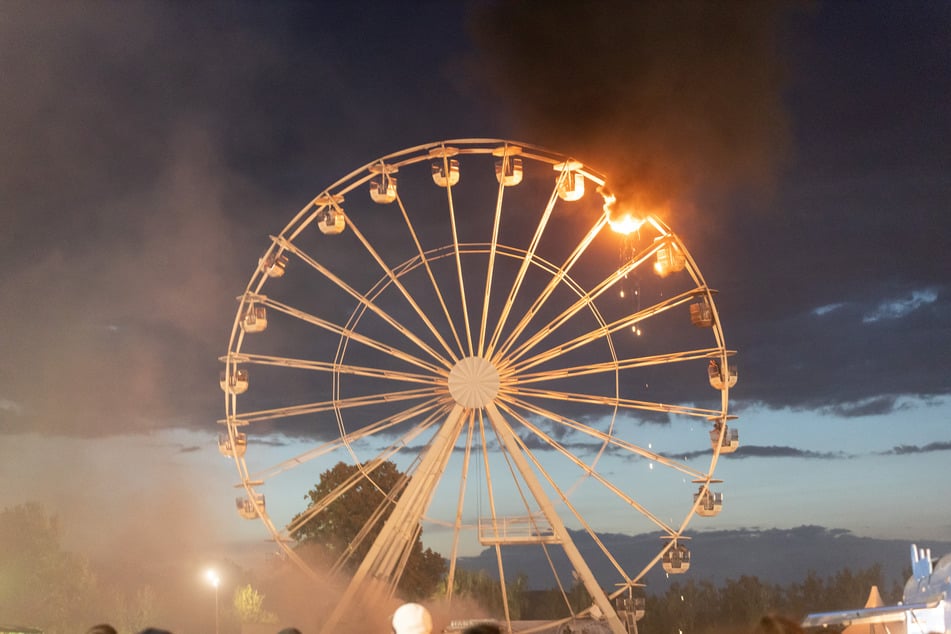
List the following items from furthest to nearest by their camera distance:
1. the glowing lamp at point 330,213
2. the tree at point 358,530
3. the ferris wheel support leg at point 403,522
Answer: the tree at point 358,530, the glowing lamp at point 330,213, the ferris wheel support leg at point 403,522

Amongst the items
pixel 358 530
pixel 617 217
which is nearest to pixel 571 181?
pixel 617 217

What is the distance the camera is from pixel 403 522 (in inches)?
1008

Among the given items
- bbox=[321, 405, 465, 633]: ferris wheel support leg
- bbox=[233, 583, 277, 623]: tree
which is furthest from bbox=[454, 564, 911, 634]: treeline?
bbox=[321, 405, 465, 633]: ferris wheel support leg

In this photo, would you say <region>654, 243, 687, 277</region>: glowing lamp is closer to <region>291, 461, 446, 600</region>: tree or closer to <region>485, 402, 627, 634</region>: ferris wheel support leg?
<region>485, 402, 627, 634</region>: ferris wheel support leg

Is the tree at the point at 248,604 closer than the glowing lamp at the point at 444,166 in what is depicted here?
No

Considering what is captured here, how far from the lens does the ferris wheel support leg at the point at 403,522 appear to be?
82.3 ft

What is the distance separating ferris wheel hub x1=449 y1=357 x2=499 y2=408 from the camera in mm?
24625

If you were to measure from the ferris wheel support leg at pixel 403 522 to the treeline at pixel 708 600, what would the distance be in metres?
44.5

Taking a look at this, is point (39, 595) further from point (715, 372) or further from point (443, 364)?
point (715, 372)

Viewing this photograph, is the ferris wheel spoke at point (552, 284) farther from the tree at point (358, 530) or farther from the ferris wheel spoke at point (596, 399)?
the tree at point (358, 530)

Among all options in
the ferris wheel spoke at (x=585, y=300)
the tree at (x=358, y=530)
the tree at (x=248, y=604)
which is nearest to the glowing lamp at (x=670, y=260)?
the ferris wheel spoke at (x=585, y=300)

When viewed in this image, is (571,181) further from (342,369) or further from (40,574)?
(40,574)

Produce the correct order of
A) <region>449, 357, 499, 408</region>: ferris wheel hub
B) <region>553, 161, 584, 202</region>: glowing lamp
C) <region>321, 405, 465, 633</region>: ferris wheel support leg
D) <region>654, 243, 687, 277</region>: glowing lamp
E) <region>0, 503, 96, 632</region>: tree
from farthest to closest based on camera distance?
1. <region>0, 503, 96, 632</region>: tree
2. <region>553, 161, 584, 202</region>: glowing lamp
3. <region>321, 405, 465, 633</region>: ferris wheel support leg
4. <region>654, 243, 687, 277</region>: glowing lamp
5. <region>449, 357, 499, 408</region>: ferris wheel hub

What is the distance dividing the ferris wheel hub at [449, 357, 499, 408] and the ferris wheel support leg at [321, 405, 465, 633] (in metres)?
0.40
